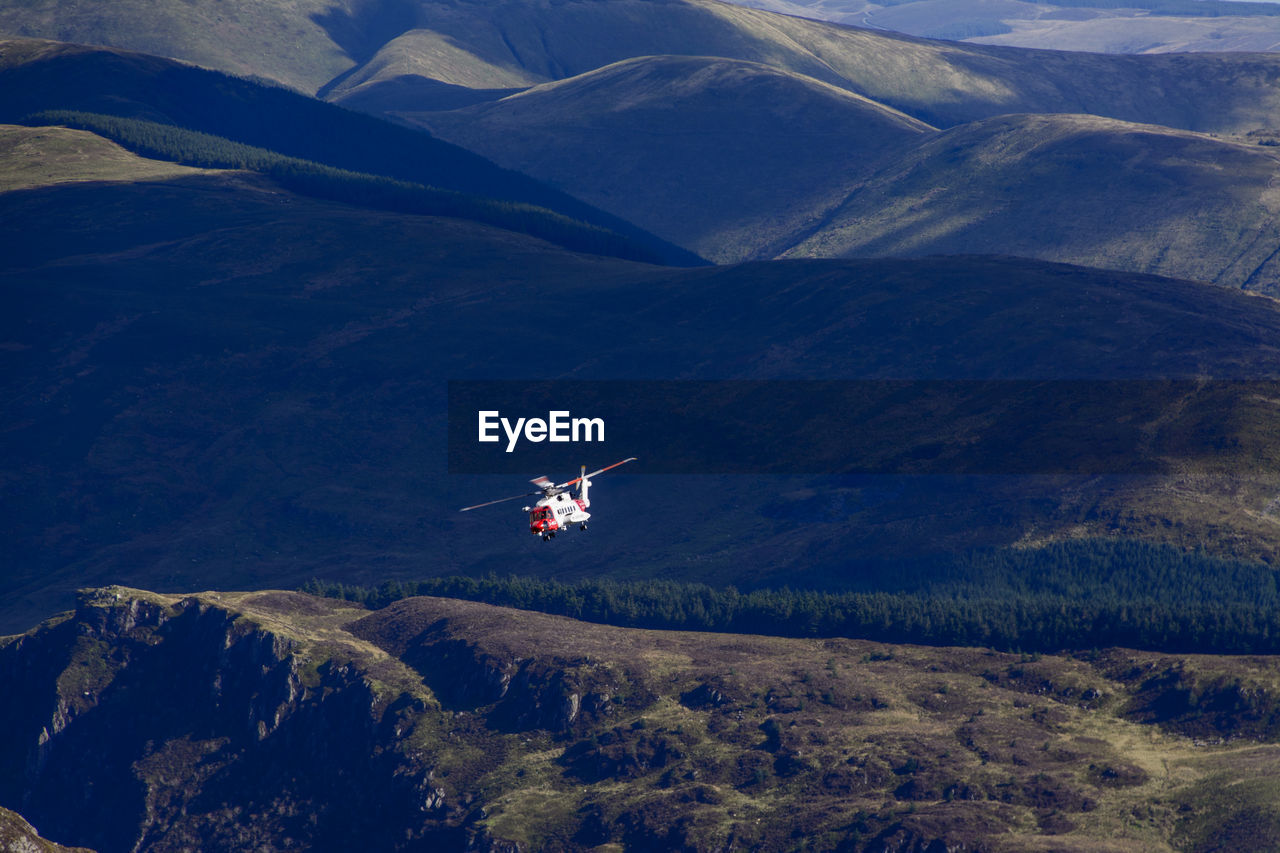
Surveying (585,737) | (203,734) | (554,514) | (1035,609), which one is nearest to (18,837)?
(554,514)

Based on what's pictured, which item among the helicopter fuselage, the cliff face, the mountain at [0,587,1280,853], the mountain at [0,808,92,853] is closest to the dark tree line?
the mountain at [0,587,1280,853]

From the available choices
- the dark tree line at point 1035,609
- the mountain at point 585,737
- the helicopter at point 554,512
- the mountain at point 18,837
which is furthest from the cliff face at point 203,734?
the helicopter at point 554,512

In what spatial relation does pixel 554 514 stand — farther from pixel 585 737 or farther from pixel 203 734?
pixel 203 734

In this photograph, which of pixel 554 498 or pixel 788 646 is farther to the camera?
pixel 788 646

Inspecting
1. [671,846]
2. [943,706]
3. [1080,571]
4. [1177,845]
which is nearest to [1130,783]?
[1177,845]

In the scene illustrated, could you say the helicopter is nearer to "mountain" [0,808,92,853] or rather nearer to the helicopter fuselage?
the helicopter fuselage

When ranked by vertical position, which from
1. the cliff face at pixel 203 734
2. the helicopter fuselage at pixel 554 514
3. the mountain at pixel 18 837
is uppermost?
the helicopter fuselage at pixel 554 514

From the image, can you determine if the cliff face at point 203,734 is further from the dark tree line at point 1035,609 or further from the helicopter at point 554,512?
the helicopter at point 554,512

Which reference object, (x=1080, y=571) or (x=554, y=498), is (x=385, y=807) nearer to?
(x=554, y=498)
